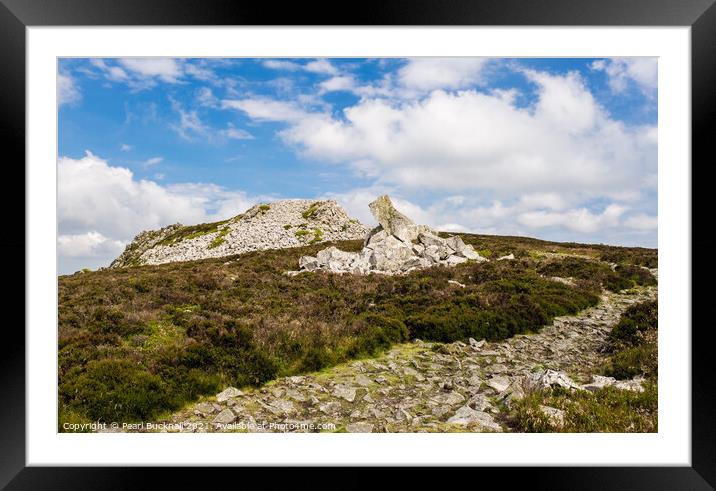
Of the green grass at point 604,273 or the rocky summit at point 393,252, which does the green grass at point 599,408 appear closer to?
the green grass at point 604,273

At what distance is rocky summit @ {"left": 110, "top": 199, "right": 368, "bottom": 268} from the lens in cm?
3834

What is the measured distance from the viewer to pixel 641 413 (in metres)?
5.69

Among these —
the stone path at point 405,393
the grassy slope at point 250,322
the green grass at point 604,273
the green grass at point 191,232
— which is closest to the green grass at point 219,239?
the green grass at point 191,232

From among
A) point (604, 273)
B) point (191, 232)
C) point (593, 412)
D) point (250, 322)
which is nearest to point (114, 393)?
point (250, 322)

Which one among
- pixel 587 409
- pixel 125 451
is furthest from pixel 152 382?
pixel 587 409

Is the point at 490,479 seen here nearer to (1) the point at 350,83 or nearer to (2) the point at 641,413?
(2) the point at 641,413

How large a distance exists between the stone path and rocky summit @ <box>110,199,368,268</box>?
102 ft

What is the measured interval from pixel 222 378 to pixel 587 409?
5996 millimetres

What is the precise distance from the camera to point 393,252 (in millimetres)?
21719

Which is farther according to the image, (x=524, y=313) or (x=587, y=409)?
(x=524, y=313)

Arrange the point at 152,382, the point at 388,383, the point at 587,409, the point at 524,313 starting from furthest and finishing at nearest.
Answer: the point at 524,313
the point at 388,383
the point at 152,382
the point at 587,409

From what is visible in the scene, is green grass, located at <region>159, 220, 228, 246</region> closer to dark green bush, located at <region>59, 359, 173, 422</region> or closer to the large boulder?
the large boulder
